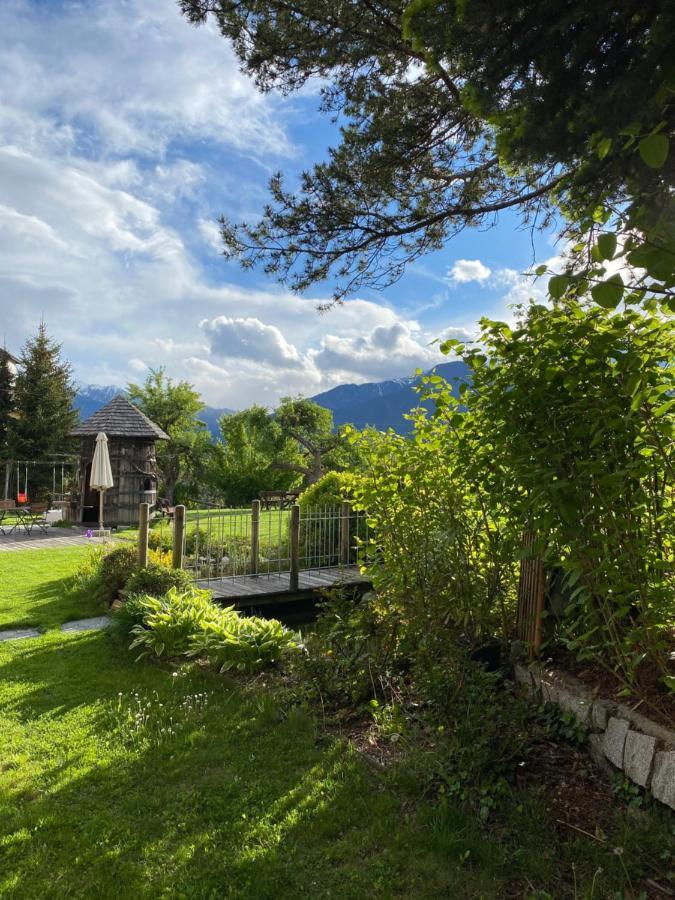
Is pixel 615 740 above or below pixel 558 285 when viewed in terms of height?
below

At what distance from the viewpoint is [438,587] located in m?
4.04

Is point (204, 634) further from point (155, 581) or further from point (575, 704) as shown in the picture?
point (575, 704)

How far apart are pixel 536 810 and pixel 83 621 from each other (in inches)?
223

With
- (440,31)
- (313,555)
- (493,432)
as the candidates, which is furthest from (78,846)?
(313,555)

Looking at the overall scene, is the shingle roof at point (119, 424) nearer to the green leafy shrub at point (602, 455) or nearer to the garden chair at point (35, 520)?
the garden chair at point (35, 520)

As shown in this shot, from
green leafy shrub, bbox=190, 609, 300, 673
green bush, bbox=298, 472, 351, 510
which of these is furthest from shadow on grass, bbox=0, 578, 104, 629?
green bush, bbox=298, 472, 351, 510

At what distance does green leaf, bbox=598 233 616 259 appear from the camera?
1409 mm

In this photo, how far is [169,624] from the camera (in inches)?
213

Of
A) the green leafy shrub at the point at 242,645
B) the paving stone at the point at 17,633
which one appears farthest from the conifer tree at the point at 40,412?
the green leafy shrub at the point at 242,645

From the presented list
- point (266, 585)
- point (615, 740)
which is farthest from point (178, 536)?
point (615, 740)

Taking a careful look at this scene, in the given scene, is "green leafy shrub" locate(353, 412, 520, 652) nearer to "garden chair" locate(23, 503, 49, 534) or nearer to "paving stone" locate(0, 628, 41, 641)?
"paving stone" locate(0, 628, 41, 641)

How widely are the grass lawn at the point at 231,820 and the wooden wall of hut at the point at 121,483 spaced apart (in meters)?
13.2

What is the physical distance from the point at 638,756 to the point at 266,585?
6023 millimetres

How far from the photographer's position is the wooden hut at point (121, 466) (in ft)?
55.8
